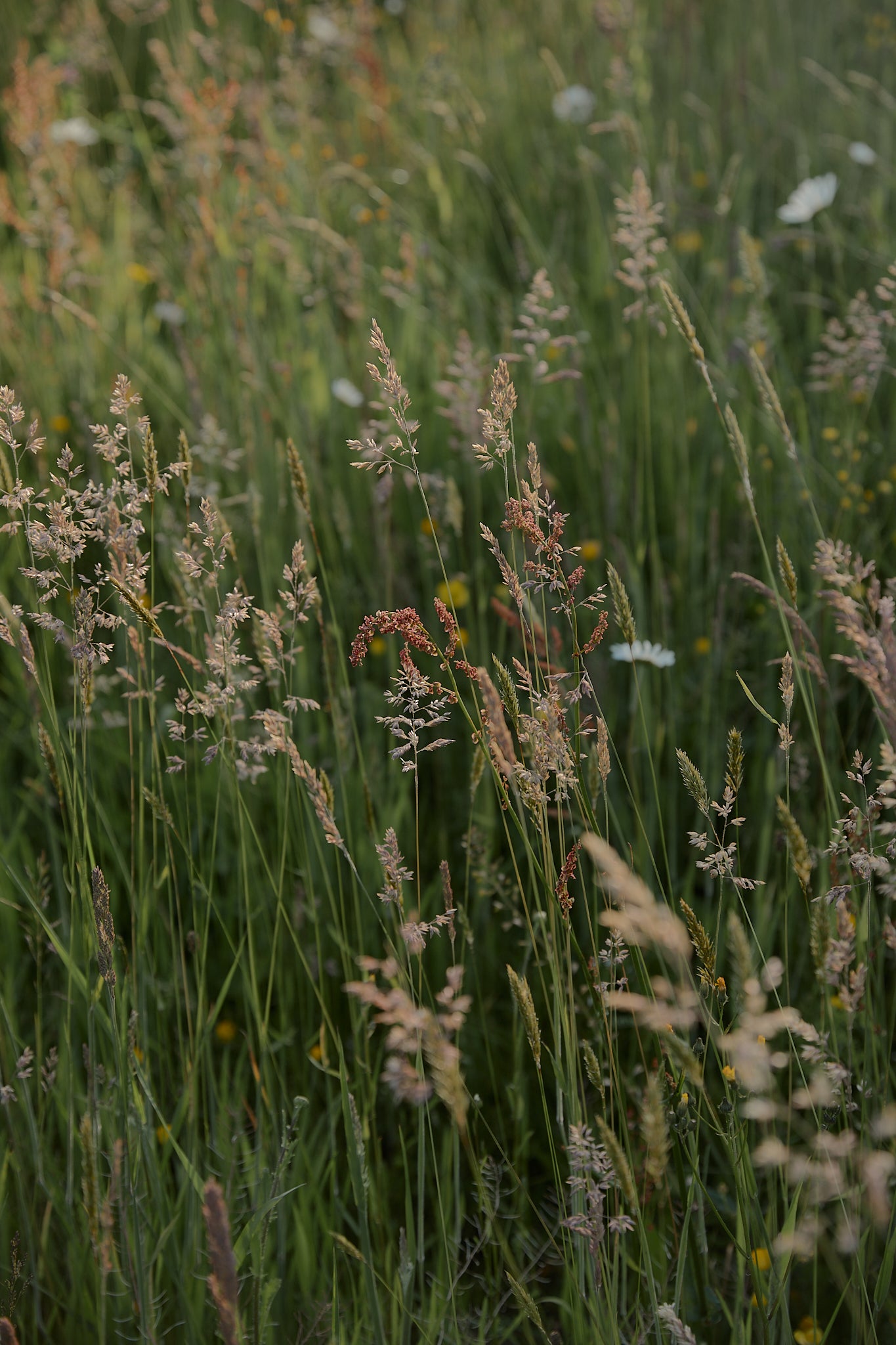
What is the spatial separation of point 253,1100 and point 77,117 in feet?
13.4

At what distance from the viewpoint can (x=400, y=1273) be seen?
0.89m

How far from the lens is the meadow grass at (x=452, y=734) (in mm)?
867

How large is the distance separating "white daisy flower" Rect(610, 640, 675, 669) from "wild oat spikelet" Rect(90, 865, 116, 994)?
794 millimetres

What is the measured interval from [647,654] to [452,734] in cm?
44

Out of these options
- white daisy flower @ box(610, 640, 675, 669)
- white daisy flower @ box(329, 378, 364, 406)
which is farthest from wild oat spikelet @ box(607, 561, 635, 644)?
white daisy flower @ box(329, 378, 364, 406)

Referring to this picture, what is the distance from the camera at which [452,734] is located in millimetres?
1823

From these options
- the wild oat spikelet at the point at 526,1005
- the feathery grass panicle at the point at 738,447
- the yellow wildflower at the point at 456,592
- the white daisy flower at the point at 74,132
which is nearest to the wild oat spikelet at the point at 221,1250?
the wild oat spikelet at the point at 526,1005

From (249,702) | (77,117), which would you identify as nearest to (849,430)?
(249,702)

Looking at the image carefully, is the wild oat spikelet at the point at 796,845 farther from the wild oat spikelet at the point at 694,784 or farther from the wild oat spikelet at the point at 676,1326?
the wild oat spikelet at the point at 676,1326

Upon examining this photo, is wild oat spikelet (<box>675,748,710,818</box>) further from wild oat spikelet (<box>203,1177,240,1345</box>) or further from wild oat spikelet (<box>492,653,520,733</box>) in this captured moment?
wild oat spikelet (<box>203,1177,240,1345</box>)

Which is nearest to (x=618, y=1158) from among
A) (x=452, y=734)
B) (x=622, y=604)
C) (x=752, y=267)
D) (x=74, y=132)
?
(x=622, y=604)

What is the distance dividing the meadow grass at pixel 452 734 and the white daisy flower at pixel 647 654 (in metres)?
0.01

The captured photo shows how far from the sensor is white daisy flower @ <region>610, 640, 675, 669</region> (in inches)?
59.0

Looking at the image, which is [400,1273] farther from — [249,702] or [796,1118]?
[249,702]
